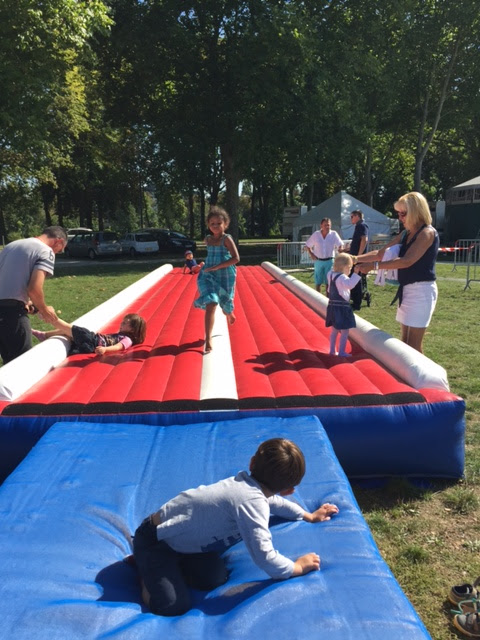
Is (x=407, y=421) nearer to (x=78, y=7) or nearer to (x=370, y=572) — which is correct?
(x=370, y=572)

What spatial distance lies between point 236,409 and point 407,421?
3.74 feet

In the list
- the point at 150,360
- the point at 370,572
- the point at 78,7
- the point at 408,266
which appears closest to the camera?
the point at 370,572

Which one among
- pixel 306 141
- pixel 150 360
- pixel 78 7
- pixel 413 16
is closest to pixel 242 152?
pixel 306 141

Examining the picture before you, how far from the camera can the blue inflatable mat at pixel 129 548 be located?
6.27 ft

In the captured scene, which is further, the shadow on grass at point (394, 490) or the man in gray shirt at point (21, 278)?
the man in gray shirt at point (21, 278)

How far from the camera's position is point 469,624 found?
2.32 meters

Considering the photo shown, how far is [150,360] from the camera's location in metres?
4.89

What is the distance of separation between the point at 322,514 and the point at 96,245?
931 inches

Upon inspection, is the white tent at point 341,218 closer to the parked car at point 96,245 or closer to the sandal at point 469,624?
the parked car at point 96,245

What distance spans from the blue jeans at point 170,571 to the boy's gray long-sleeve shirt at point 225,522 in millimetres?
52

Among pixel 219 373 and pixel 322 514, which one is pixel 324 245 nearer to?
pixel 219 373

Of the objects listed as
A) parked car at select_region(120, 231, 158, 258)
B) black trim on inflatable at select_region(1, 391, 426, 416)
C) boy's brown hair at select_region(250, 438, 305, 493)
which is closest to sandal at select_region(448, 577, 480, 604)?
boy's brown hair at select_region(250, 438, 305, 493)

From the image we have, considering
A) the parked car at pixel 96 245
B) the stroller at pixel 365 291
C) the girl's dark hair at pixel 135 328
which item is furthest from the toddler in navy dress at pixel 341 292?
the parked car at pixel 96 245

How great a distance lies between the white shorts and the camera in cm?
461
